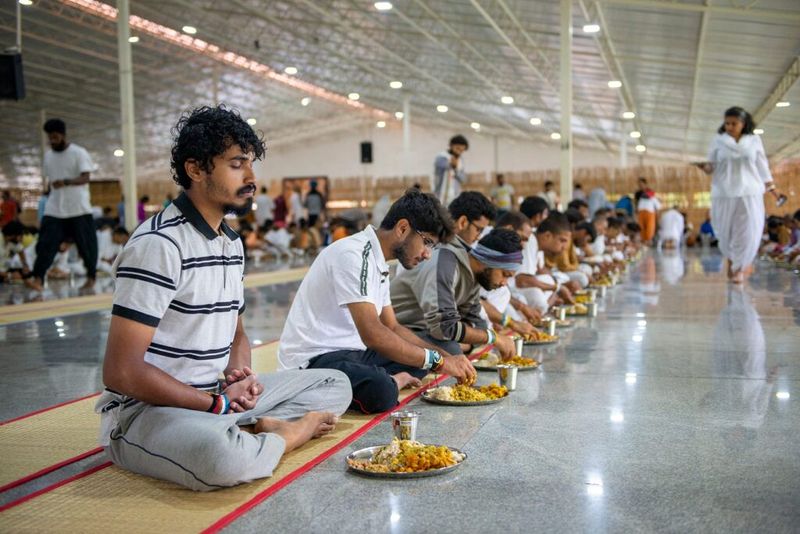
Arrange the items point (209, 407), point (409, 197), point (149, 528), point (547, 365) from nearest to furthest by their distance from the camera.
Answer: point (149, 528)
point (209, 407)
point (409, 197)
point (547, 365)

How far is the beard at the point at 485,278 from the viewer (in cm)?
418

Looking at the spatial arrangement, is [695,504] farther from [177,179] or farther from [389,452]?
[177,179]

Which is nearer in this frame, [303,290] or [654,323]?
[303,290]

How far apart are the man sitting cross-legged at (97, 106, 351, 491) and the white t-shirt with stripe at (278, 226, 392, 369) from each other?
0.62 metres

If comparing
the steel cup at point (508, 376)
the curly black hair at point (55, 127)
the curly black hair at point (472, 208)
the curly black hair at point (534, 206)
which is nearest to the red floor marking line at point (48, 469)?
the steel cup at point (508, 376)

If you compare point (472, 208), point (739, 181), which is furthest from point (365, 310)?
point (739, 181)

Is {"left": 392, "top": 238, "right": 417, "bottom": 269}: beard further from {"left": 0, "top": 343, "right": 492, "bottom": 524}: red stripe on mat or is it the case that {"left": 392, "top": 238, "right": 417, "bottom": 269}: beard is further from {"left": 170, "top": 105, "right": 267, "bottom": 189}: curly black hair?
{"left": 170, "top": 105, "right": 267, "bottom": 189}: curly black hair

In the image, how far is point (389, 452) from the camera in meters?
2.55

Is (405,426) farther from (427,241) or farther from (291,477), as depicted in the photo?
(427,241)

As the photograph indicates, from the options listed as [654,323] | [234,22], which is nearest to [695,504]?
[654,323]

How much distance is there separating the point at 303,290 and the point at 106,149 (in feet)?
108

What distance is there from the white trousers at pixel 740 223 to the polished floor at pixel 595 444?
3.54 meters

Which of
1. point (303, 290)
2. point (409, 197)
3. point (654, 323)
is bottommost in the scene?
point (654, 323)

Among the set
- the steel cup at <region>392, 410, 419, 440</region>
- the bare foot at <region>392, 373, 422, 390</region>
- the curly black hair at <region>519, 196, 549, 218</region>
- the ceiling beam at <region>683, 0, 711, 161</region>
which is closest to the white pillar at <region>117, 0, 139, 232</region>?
the curly black hair at <region>519, 196, 549, 218</region>
